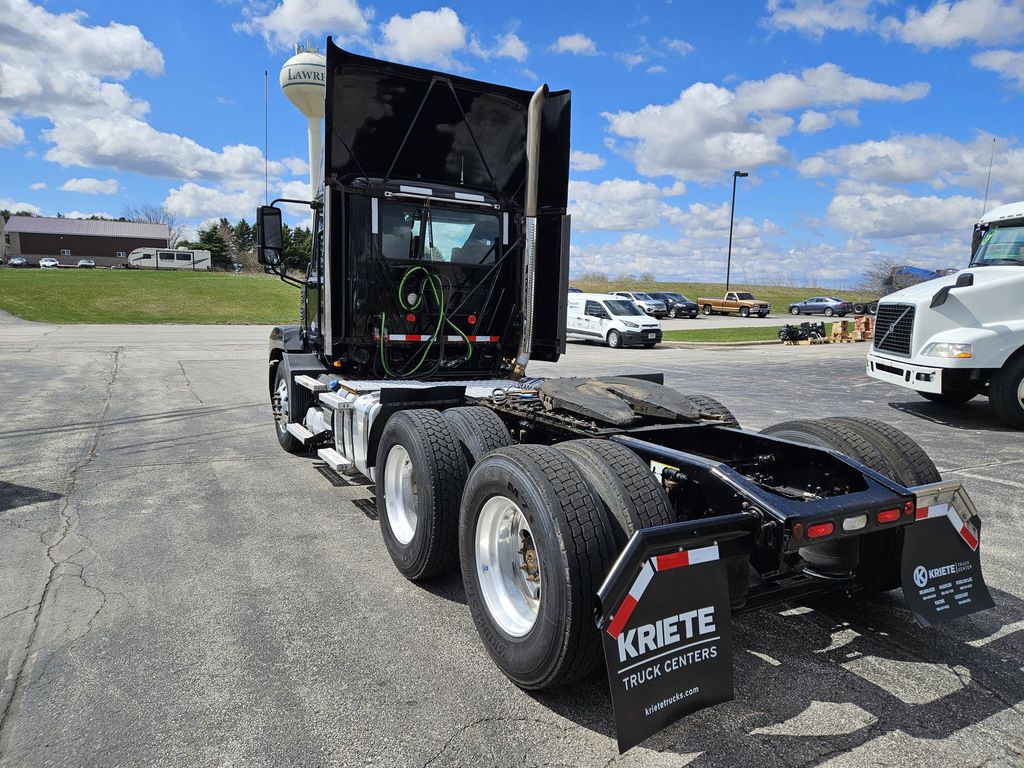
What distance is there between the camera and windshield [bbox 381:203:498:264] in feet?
20.1

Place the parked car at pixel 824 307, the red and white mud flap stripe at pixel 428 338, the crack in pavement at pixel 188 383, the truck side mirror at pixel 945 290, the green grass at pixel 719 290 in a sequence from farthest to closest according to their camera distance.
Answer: the green grass at pixel 719 290, the parked car at pixel 824 307, the crack in pavement at pixel 188 383, the truck side mirror at pixel 945 290, the red and white mud flap stripe at pixel 428 338

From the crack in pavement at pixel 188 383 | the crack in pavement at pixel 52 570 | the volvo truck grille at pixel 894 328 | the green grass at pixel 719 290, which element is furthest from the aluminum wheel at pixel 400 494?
the green grass at pixel 719 290

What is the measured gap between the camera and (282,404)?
24.1 feet

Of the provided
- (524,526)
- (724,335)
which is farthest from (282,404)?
(724,335)

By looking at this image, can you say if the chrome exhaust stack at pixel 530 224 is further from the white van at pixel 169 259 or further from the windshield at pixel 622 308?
the white van at pixel 169 259

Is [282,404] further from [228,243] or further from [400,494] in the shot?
[228,243]

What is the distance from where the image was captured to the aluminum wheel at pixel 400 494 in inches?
171

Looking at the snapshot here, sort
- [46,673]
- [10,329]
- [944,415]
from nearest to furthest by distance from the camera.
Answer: [46,673], [944,415], [10,329]

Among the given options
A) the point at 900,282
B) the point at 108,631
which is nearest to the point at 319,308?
the point at 108,631

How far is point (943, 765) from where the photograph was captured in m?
2.48

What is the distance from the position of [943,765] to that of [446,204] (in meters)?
5.23

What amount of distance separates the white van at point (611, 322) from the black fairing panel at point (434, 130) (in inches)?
672

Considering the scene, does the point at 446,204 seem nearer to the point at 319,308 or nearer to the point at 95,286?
the point at 319,308

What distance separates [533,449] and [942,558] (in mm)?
1830
